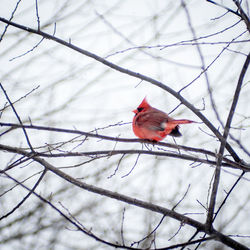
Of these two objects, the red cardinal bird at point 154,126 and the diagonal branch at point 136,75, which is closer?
the diagonal branch at point 136,75

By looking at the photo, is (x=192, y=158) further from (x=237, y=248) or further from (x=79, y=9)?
(x=79, y=9)

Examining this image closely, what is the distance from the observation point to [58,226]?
12.7 feet

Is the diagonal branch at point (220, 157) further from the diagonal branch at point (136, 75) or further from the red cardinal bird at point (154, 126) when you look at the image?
the red cardinal bird at point (154, 126)

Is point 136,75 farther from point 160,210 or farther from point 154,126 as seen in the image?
point 154,126

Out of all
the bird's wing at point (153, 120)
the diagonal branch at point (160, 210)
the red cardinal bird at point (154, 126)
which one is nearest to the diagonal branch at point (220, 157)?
the diagonal branch at point (160, 210)

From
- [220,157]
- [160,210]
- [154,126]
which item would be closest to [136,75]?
[220,157]

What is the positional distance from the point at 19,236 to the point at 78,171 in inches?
43.4

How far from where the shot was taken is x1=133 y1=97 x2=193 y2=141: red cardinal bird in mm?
2996

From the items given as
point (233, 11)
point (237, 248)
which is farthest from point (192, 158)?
point (233, 11)

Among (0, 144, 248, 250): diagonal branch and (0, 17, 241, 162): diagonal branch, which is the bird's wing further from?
(0, 144, 248, 250): diagonal branch

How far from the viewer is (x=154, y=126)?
122 inches

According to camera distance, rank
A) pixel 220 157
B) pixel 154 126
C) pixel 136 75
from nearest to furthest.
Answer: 1. pixel 220 157
2. pixel 136 75
3. pixel 154 126

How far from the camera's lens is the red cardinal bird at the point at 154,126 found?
9.83ft

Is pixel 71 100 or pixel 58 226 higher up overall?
pixel 71 100
